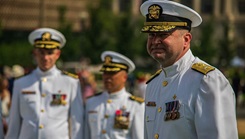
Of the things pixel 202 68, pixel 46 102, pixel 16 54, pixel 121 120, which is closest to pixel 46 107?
pixel 46 102

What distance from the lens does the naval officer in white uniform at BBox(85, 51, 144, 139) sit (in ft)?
27.9

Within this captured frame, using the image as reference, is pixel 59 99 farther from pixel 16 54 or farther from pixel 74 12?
pixel 74 12

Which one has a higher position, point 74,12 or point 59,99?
point 74,12

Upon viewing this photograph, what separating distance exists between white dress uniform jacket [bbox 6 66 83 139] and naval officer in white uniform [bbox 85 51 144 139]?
0.51 ft

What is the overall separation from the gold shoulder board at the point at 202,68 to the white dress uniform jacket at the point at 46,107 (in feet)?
11.9

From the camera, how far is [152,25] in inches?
208

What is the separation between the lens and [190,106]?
5.05 metres

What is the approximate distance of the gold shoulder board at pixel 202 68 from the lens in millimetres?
5074

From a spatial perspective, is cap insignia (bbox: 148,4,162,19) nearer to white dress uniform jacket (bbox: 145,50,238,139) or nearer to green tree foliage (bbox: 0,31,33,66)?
white dress uniform jacket (bbox: 145,50,238,139)

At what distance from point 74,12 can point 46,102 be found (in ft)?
199

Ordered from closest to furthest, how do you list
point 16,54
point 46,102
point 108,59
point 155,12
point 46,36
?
1. point 155,12
2. point 46,102
3. point 46,36
4. point 108,59
5. point 16,54

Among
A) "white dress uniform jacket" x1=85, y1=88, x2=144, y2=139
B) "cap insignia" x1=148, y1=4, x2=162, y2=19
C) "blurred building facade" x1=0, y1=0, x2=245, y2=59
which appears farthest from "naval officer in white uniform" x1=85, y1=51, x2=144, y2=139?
"blurred building facade" x1=0, y1=0, x2=245, y2=59

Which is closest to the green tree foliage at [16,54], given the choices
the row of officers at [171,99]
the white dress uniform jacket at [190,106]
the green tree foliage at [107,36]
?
the green tree foliage at [107,36]

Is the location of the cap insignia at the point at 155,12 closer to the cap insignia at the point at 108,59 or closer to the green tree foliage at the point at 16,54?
the cap insignia at the point at 108,59
